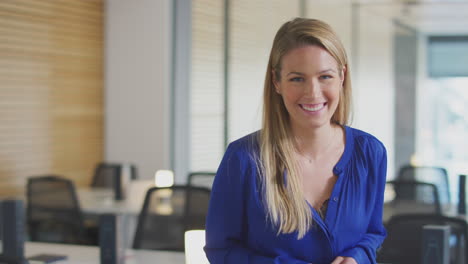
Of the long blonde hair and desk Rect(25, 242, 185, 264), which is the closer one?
the long blonde hair

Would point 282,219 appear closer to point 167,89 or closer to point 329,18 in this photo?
point 329,18

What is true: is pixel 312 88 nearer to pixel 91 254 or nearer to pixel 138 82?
pixel 91 254

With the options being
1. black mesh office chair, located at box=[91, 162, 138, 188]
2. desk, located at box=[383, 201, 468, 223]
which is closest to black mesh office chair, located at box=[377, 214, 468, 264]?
desk, located at box=[383, 201, 468, 223]

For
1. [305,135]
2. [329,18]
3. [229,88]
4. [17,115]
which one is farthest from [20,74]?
[305,135]

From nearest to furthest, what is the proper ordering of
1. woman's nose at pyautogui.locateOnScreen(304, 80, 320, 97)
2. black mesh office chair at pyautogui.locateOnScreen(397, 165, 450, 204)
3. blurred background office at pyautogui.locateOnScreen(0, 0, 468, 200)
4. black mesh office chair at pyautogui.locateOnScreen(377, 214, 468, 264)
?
1. woman's nose at pyautogui.locateOnScreen(304, 80, 320, 97)
2. black mesh office chair at pyautogui.locateOnScreen(377, 214, 468, 264)
3. black mesh office chair at pyautogui.locateOnScreen(397, 165, 450, 204)
4. blurred background office at pyautogui.locateOnScreen(0, 0, 468, 200)

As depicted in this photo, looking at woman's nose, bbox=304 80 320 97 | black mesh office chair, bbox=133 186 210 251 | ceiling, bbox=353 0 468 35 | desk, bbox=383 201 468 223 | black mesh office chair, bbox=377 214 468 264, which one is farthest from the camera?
ceiling, bbox=353 0 468 35

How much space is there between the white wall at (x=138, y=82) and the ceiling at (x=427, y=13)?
2061mm

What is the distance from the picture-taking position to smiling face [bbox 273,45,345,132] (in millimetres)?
1908

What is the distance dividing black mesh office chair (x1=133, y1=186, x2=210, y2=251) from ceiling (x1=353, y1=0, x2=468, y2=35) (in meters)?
3.24

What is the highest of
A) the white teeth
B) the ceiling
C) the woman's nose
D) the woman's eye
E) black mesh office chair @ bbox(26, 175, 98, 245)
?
the ceiling

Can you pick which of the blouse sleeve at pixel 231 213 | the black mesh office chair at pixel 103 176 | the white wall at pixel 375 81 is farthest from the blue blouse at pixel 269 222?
the black mesh office chair at pixel 103 176

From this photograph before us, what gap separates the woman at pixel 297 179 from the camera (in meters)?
1.92

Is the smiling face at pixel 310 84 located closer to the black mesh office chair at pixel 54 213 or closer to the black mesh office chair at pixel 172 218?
the black mesh office chair at pixel 172 218

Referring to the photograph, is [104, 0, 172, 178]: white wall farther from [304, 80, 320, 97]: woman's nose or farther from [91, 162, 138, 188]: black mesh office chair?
[304, 80, 320, 97]: woman's nose
